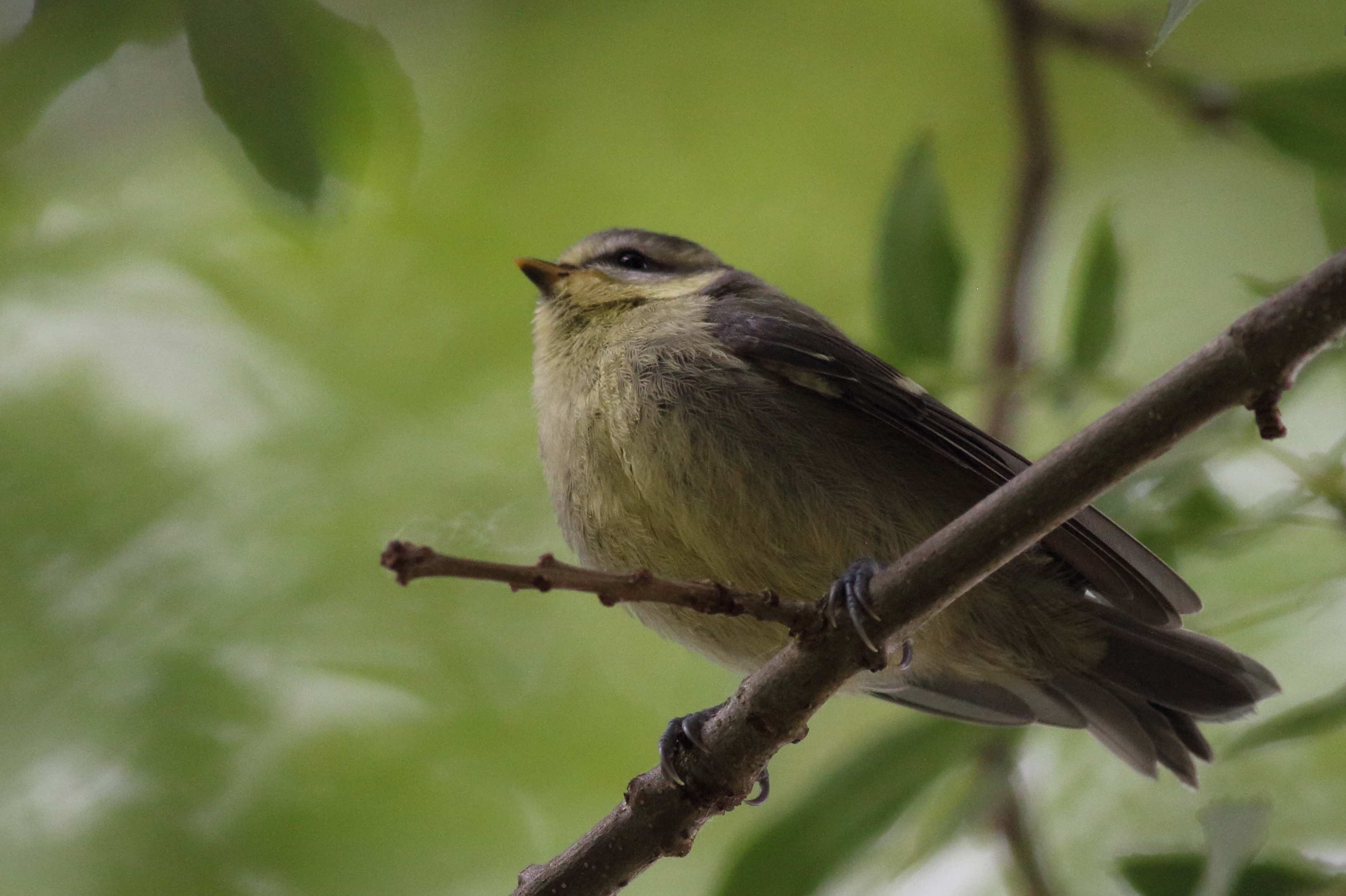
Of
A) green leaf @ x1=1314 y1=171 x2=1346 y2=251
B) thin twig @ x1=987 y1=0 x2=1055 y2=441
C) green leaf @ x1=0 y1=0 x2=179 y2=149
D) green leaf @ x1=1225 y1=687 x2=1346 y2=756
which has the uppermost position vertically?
thin twig @ x1=987 y1=0 x2=1055 y2=441

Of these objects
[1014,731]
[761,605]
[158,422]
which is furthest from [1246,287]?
[158,422]

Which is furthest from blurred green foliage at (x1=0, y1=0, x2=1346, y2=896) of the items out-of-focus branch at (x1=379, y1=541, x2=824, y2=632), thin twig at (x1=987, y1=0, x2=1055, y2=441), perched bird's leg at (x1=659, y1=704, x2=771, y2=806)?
out-of-focus branch at (x1=379, y1=541, x2=824, y2=632)

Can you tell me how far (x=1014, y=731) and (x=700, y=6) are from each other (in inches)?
101

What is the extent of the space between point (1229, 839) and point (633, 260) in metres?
2.18

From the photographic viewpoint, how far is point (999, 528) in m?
1.81

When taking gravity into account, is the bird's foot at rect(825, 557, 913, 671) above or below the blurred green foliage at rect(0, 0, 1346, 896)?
below

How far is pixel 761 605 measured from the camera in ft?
6.28

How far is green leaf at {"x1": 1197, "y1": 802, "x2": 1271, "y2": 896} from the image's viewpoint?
2.22 m

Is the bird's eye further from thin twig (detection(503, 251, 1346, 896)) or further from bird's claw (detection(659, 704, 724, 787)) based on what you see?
thin twig (detection(503, 251, 1346, 896))

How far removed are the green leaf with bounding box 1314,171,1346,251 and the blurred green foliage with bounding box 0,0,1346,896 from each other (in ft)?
0.05

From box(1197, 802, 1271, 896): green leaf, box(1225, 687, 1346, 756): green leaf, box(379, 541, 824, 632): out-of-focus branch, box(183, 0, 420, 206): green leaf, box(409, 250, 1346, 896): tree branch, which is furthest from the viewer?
box(1225, 687, 1346, 756): green leaf

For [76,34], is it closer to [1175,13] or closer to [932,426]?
[1175,13]

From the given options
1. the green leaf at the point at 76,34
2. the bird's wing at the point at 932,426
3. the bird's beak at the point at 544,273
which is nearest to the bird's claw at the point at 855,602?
the bird's wing at the point at 932,426

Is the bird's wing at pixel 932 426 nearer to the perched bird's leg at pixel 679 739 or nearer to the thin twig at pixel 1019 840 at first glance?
the perched bird's leg at pixel 679 739
